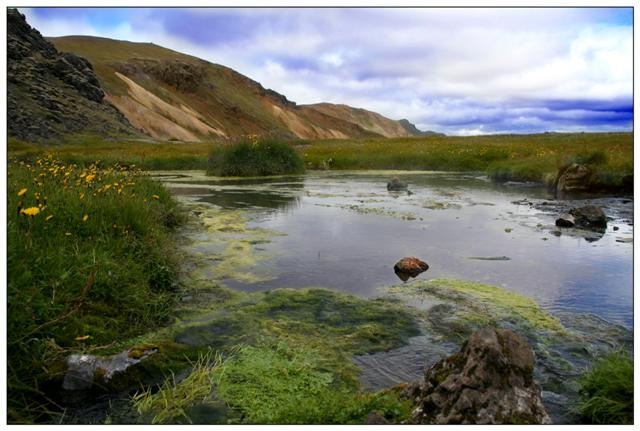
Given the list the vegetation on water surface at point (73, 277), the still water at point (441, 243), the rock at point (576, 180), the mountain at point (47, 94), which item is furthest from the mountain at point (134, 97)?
the vegetation on water surface at point (73, 277)

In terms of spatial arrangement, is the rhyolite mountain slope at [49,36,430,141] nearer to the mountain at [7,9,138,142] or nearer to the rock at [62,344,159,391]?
the mountain at [7,9,138,142]

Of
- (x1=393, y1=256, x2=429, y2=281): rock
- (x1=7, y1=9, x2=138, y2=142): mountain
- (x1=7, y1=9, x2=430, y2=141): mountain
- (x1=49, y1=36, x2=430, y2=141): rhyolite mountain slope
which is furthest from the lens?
(x1=49, y1=36, x2=430, y2=141): rhyolite mountain slope

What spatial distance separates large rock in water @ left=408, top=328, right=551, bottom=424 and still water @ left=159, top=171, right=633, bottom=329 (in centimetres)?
314

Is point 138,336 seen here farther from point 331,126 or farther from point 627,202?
point 331,126

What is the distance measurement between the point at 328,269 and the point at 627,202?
1341 cm

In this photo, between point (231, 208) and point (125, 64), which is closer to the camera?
point (231, 208)

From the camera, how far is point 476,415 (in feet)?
12.2

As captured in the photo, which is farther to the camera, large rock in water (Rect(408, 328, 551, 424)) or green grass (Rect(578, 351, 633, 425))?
green grass (Rect(578, 351, 633, 425))

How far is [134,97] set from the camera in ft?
299

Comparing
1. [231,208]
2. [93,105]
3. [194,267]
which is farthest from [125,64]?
[194,267]

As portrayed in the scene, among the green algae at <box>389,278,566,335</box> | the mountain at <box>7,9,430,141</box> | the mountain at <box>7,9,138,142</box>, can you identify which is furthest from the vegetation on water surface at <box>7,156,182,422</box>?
the mountain at <box>7,9,138,142</box>

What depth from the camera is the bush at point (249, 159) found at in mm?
26827

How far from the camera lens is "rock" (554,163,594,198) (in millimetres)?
20828

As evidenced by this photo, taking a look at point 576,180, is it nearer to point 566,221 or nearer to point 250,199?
point 566,221
